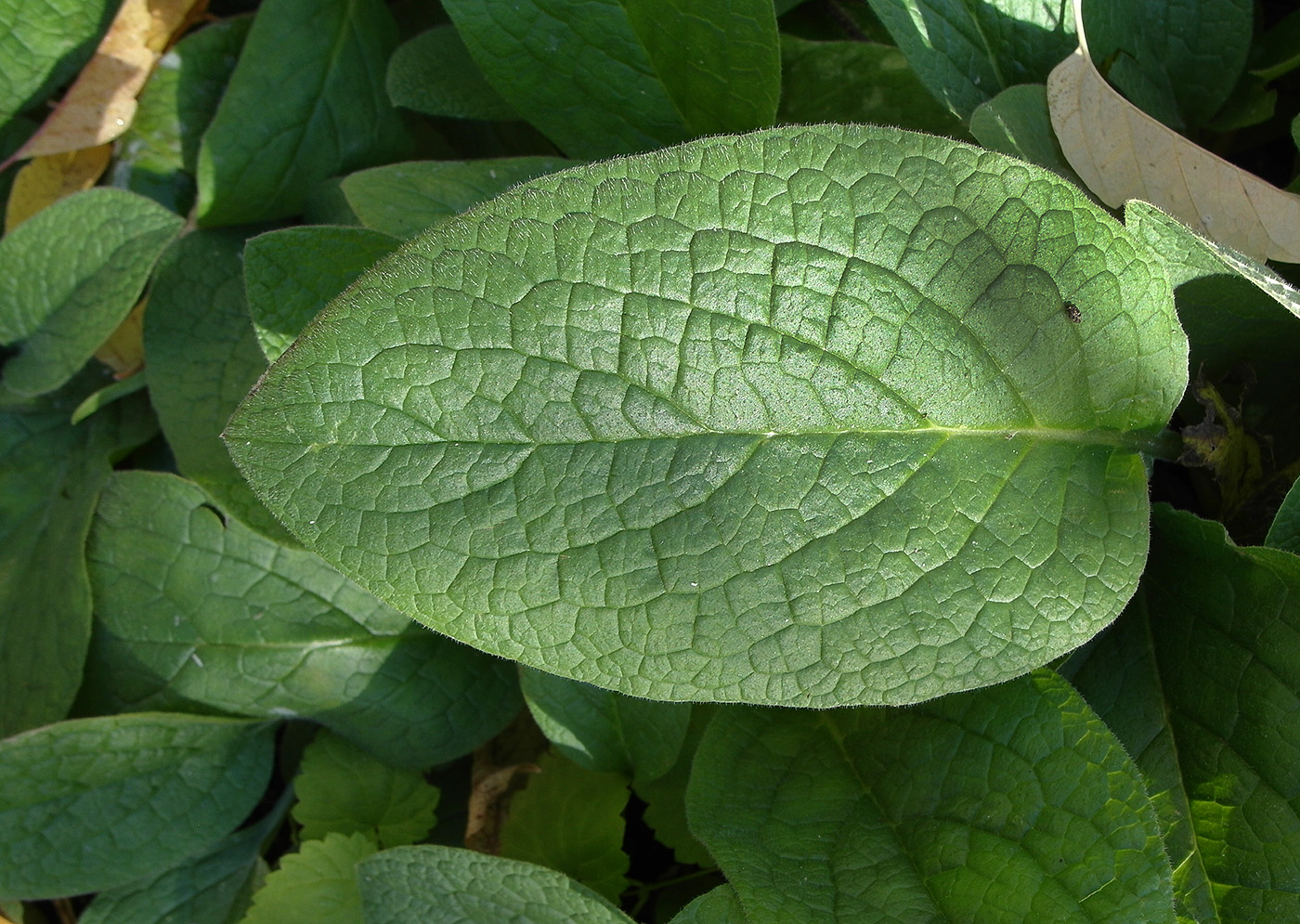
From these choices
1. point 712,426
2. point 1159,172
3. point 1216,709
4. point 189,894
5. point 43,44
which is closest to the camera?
A: point 712,426

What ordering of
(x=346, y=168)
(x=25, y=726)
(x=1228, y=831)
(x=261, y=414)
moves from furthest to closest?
(x=346, y=168) → (x=25, y=726) → (x=1228, y=831) → (x=261, y=414)

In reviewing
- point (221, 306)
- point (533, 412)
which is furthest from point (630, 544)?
point (221, 306)

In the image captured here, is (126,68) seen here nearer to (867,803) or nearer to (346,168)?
(346,168)

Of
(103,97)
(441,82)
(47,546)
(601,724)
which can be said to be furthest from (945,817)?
(103,97)

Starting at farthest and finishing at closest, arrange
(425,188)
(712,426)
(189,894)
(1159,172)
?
(189,894)
(425,188)
(1159,172)
(712,426)

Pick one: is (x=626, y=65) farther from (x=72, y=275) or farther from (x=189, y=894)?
(x=189, y=894)

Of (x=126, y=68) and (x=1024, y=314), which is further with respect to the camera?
(x=126, y=68)

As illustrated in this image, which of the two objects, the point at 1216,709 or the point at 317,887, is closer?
the point at 1216,709

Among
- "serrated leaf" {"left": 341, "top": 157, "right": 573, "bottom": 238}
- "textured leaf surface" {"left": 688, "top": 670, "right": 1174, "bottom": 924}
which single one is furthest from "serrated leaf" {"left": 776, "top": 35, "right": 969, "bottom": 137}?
"textured leaf surface" {"left": 688, "top": 670, "right": 1174, "bottom": 924}
